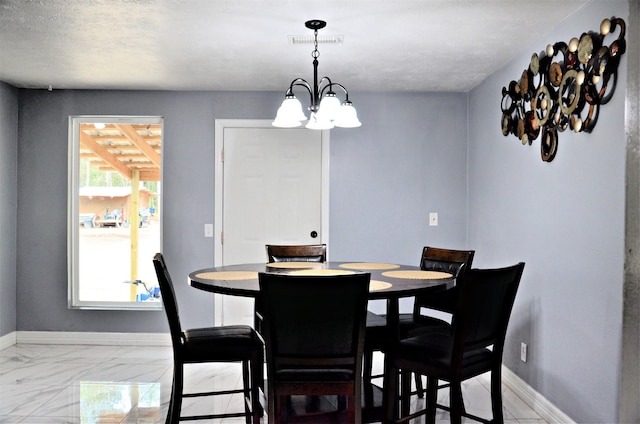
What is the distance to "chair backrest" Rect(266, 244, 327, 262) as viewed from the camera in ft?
11.8

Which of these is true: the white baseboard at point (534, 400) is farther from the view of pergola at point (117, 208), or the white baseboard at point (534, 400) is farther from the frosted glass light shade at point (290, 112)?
the view of pergola at point (117, 208)

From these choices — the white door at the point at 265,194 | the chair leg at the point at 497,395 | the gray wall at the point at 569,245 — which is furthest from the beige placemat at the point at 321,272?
the white door at the point at 265,194

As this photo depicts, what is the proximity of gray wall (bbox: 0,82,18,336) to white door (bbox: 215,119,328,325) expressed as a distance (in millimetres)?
1715

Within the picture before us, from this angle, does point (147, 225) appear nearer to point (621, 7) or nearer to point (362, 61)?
point (362, 61)

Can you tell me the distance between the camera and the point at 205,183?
468 cm

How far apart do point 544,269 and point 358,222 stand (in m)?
1.85

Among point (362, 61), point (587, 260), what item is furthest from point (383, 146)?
point (587, 260)

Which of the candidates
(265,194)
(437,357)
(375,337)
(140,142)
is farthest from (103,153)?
(437,357)

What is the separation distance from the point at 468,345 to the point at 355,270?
902 millimetres

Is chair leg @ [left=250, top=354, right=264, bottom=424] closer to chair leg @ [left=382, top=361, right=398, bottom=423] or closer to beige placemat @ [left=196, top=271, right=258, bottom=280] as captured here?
beige placemat @ [left=196, top=271, right=258, bottom=280]

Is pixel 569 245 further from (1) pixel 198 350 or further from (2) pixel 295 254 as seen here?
(1) pixel 198 350

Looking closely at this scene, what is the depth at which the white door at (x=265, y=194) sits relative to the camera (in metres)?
4.68

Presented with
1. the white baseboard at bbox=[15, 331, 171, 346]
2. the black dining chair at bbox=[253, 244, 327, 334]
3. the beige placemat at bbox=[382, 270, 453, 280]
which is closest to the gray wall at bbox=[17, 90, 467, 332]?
the white baseboard at bbox=[15, 331, 171, 346]

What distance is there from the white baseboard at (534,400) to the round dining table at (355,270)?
97 cm
